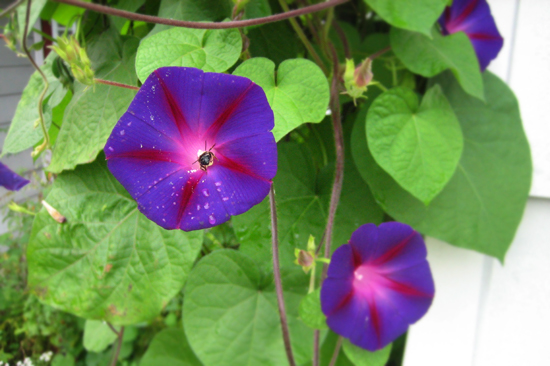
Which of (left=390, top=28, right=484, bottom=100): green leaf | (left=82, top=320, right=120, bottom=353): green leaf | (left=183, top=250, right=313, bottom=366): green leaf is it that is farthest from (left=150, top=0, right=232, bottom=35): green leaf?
(left=82, top=320, right=120, bottom=353): green leaf

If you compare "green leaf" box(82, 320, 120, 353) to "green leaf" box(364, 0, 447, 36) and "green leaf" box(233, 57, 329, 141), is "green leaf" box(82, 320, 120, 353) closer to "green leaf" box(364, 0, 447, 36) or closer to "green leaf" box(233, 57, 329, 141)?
"green leaf" box(233, 57, 329, 141)

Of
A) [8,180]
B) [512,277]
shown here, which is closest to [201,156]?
[8,180]

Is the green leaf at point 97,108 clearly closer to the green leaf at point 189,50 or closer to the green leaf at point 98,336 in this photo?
the green leaf at point 189,50

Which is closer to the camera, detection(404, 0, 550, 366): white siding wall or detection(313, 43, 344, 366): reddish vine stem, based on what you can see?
detection(313, 43, 344, 366): reddish vine stem

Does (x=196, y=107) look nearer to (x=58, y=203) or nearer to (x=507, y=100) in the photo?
(x=58, y=203)

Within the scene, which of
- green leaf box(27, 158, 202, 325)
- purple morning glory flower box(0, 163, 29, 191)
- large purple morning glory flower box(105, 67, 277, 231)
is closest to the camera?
large purple morning glory flower box(105, 67, 277, 231)

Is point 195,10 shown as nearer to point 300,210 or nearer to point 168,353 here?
point 300,210
